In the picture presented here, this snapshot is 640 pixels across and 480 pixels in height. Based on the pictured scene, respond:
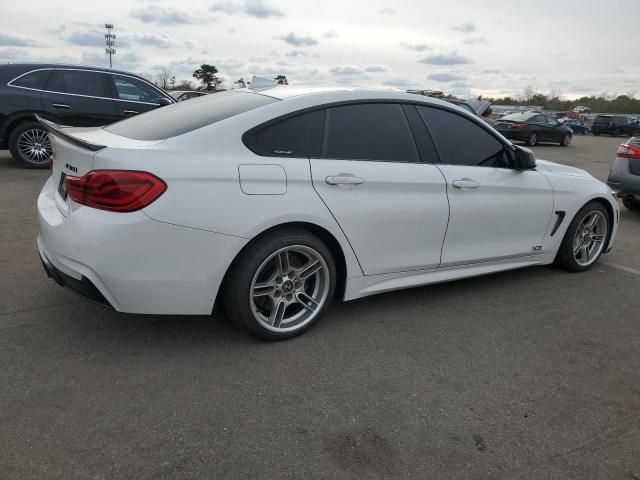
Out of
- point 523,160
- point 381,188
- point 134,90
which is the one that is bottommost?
point 381,188

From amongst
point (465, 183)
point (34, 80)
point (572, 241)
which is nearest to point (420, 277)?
point (465, 183)

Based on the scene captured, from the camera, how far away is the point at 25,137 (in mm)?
8562

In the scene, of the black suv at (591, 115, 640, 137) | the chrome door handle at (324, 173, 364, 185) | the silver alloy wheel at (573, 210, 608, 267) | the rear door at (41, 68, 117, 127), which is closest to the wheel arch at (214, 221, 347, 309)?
the chrome door handle at (324, 173, 364, 185)

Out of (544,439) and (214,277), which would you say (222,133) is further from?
(544,439)

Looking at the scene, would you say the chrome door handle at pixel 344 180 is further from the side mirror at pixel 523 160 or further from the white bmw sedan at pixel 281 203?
the side mirror at pixel 523 160

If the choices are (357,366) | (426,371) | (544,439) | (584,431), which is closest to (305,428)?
(357,366)

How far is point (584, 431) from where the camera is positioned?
99.2 inches

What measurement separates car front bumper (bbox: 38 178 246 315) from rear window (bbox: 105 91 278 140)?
613 mm

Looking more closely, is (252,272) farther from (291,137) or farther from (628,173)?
(628,173)

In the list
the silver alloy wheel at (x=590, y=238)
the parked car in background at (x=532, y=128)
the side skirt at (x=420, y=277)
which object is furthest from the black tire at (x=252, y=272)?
the parked car in background at (x=532, y=128)

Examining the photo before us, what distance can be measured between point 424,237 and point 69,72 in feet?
25.2

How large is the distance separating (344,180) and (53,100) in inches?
287

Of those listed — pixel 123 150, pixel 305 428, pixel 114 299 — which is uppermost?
pixel 123 150

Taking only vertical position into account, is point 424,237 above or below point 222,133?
below
